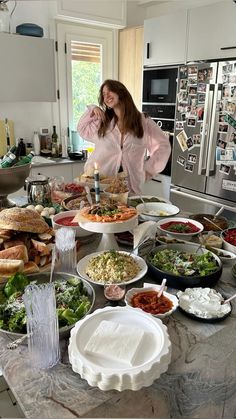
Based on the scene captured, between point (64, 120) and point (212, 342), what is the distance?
11.5 feet

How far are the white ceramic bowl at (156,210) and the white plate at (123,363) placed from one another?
82 cm

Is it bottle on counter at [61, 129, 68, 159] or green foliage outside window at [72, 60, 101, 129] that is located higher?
green foliage outside window at [72, 60, 101, 129]

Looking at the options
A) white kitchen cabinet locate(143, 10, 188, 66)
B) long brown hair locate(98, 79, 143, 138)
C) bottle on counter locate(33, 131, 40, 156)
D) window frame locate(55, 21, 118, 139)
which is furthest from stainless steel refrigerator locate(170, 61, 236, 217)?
bottle on counter locate(33, 131, 40, 156)

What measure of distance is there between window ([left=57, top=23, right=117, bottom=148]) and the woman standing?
1.65 meters

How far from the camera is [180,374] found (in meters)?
0.84

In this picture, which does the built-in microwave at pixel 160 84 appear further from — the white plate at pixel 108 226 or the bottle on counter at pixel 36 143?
the white plate at pixel 108 226

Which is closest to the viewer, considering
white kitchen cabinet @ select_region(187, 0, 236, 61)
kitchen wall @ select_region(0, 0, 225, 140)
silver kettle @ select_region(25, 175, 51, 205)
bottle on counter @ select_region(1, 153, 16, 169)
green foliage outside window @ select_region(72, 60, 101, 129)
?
bottle on counter @ select_region(1, 153, 16, 169)

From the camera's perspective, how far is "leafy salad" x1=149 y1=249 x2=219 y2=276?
1.17 m

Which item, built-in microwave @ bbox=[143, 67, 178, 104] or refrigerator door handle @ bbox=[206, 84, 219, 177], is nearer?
refrigerator door handle @ bbox=[206, 84, 219, 177]

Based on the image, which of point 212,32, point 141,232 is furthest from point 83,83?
point 141,232

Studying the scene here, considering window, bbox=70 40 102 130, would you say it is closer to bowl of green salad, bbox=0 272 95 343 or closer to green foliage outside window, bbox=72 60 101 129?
green foliage outside window, bbox=72 60 101 129

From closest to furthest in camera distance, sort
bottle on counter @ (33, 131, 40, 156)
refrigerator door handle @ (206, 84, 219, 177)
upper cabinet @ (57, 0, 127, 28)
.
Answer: refrigerator door handle @ (206, 84, 219, 177) → upper cabinet @ (57, 0, 127, 28) → bottle on counter @ (33, 131, 40, 156)

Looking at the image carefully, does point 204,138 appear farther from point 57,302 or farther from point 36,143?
point 57,302

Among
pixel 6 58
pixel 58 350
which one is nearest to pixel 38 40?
pixel 6 58
